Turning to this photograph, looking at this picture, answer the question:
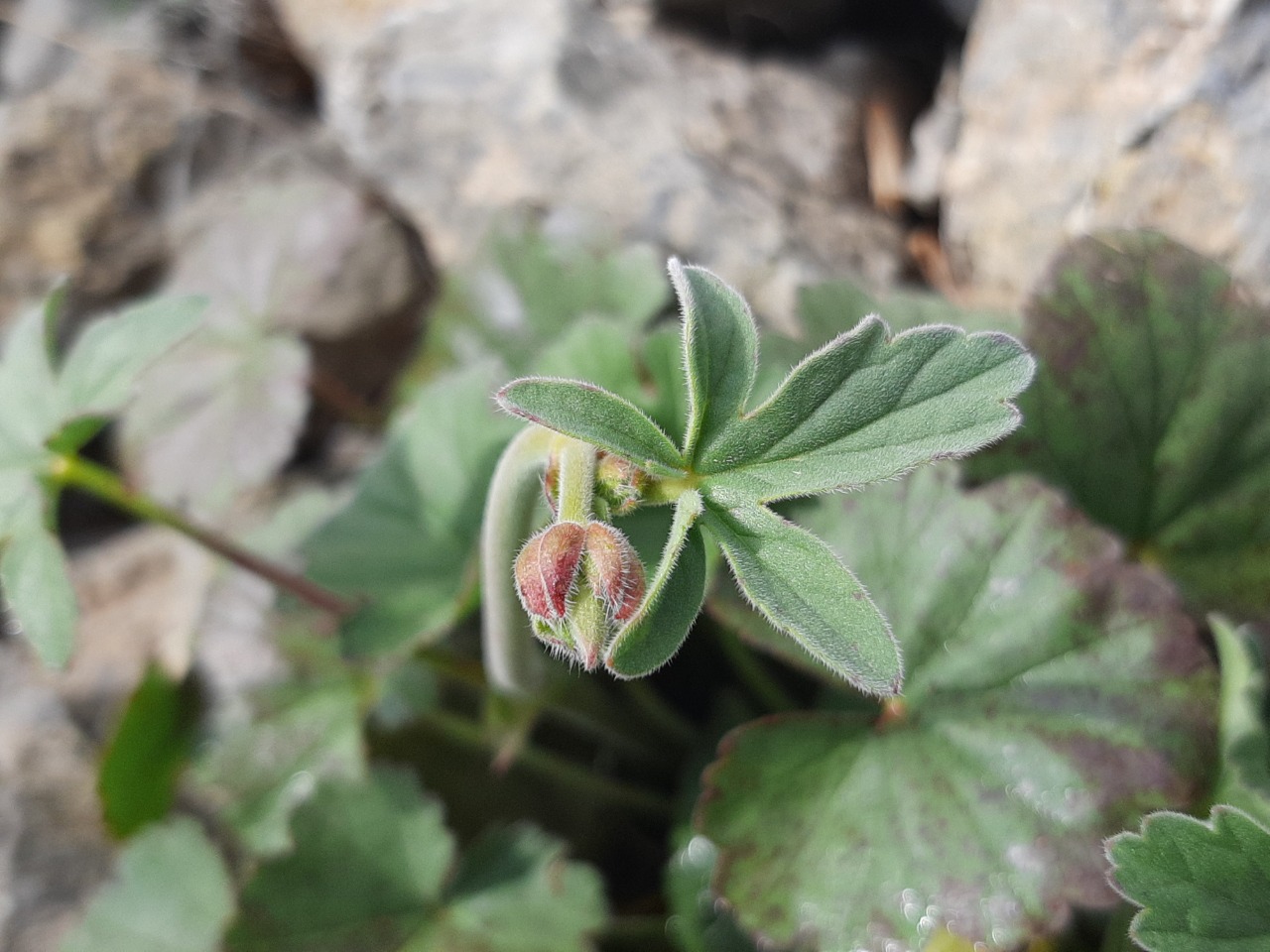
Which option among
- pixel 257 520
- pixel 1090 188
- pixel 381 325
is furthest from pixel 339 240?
pixel 1090 188

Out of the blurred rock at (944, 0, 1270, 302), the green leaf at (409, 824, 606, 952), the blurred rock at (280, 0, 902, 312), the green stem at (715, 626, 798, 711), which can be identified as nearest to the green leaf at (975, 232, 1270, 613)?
the blurred rock at (944, 0, 1270, 302)

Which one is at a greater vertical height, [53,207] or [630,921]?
[630,921]

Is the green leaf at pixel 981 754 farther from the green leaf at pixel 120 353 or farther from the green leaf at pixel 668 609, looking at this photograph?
the green leaf at pixel 120 353

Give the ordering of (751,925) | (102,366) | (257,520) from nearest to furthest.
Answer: (751,925), (102,366), (257,520)

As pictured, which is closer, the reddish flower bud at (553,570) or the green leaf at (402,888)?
the reddish flower bud at (553,570)

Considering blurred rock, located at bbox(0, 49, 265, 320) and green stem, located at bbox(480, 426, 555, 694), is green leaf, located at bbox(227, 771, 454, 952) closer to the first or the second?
green stem, located at bbox(480, 426, 555, 694)

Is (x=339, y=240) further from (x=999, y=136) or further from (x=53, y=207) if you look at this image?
(x=999, y=136)

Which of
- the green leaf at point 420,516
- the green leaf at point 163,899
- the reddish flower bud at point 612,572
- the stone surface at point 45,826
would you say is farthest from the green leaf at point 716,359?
the stone surface at point 45,826
